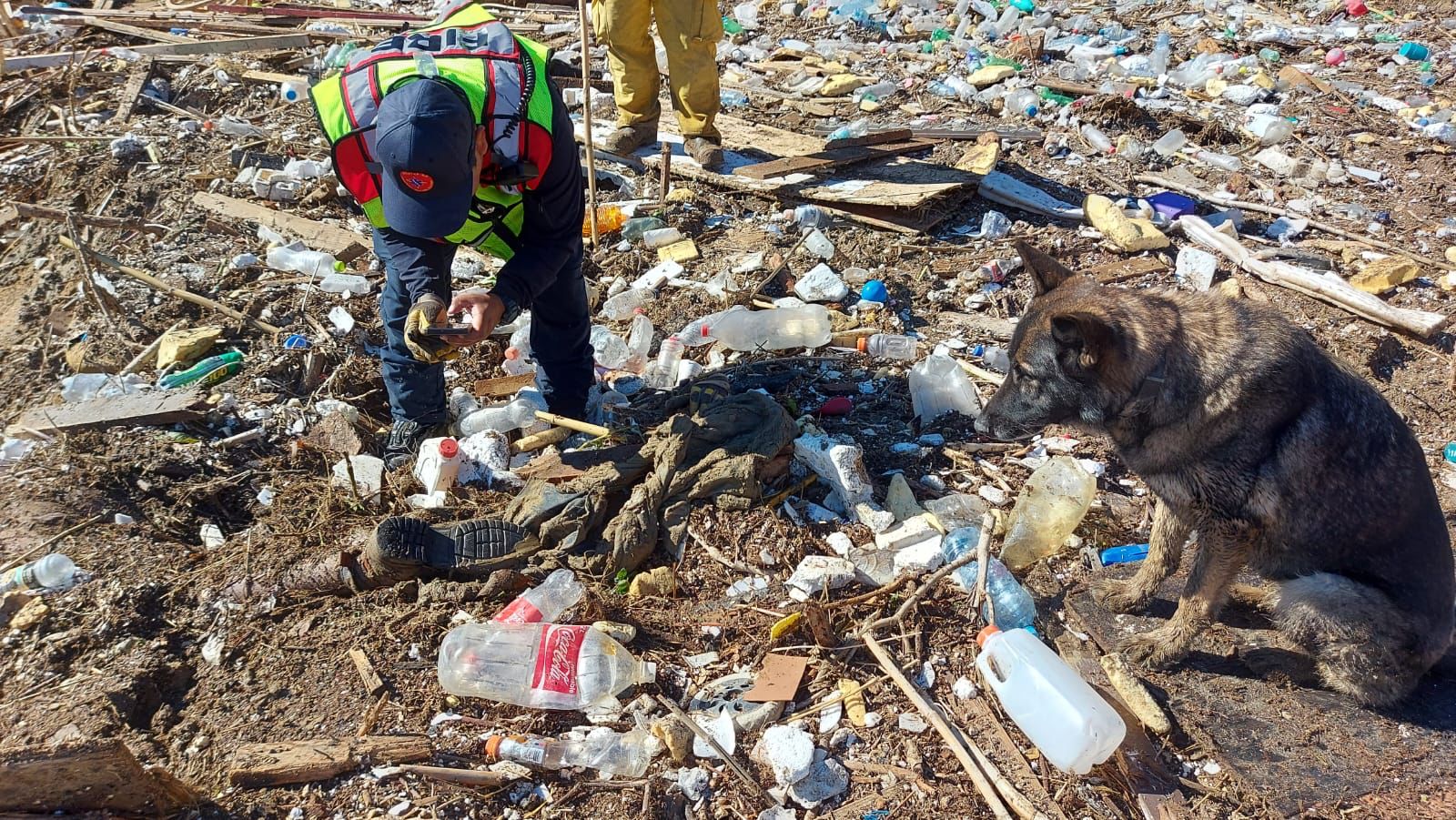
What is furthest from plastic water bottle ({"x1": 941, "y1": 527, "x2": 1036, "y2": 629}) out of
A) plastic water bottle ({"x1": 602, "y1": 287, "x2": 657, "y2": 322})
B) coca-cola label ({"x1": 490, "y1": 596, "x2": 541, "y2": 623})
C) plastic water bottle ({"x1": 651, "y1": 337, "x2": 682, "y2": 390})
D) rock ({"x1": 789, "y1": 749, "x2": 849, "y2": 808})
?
plastic water bottle ({"x1": 602, "y1": 287, "x2": 657, "y2": 322})

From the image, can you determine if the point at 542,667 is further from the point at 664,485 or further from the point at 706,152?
the point at 706,152

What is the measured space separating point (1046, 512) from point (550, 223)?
9.16ft

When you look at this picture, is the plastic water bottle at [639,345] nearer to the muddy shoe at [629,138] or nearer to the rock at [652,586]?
the rock at [652,586]

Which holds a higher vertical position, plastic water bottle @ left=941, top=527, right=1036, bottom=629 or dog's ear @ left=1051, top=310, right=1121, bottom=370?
dog's ear @ left=1051, top=310, right=1121, bottom=370

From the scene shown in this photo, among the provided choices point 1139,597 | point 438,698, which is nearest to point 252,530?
point 438,698

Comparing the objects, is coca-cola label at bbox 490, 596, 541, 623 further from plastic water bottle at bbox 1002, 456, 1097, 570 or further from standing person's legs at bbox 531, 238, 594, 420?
plastic water bottle at bbox 1002, 456, 1097, 570

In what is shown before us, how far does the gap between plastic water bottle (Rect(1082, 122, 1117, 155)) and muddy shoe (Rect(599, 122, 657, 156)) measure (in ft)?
12.7

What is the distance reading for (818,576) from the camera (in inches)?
153

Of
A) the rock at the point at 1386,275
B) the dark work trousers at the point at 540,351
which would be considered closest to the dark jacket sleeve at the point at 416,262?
the dark work trousers at the point at 540,351

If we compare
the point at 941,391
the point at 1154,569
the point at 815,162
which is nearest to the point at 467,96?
the point at 941,391

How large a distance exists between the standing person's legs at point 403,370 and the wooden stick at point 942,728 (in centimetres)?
250

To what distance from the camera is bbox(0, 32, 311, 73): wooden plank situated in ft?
30.5

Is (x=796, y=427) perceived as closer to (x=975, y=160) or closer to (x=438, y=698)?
(x=438, y=698)

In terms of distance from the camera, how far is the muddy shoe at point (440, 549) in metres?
3.84
